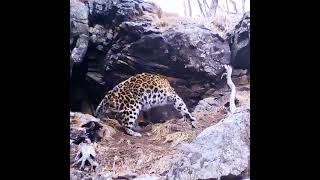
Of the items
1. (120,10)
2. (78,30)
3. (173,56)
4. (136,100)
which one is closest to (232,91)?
(173,56)

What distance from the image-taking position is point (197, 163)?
2658 mm

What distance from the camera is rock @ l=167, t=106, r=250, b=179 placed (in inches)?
104

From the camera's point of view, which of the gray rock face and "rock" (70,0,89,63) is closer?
"rock" (70,0,89,63)

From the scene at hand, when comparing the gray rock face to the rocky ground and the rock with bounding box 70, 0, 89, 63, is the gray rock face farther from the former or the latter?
the rock with bounding box 70, 0, 89, 63

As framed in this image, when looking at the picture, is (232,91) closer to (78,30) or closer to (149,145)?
(149,145)

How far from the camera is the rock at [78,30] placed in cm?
260

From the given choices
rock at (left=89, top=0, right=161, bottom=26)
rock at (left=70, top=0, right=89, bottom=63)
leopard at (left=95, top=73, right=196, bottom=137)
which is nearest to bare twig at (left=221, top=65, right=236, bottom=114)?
leopard at (left=95, top=73, right=196, bottom=137)

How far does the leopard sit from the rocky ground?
1.2 inches

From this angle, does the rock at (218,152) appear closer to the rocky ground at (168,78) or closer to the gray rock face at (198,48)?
the rocky ground at (168,78)

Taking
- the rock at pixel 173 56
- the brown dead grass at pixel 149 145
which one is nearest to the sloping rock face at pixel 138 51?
the rock at pixel 173 56

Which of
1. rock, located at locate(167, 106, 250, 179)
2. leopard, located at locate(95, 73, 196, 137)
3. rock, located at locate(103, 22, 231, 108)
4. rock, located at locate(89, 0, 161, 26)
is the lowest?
rock, located at locate(167, 106, 250, 179)
